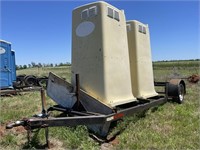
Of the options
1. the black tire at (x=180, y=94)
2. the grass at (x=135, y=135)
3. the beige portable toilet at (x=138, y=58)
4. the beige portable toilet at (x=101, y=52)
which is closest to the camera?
the grass at (x=135, y=135)

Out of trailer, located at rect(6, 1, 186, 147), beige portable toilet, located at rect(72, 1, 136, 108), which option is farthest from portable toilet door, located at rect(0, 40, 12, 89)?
beige portable toilet, located at rect(72, 1, 136, 108)

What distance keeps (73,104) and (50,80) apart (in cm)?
77

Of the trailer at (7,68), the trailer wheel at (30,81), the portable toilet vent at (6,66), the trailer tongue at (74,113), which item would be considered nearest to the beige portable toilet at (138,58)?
the trailer tongue at (74,113)

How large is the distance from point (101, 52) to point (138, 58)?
5.81 feet

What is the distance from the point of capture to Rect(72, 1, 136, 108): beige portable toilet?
16.0 feet

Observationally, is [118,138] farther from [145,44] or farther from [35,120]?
[145,44]

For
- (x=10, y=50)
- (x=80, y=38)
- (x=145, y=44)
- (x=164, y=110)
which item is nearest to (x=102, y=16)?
(x=80, y=38)

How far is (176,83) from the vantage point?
26.2 ft

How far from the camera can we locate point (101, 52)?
4863mm

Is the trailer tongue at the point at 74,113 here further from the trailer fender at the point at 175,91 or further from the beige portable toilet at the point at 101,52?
the trailer fender at the point at 175,91

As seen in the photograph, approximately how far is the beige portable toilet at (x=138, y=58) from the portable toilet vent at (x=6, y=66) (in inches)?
297

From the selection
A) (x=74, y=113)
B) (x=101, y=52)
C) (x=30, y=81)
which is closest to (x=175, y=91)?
(x=101, y=52)

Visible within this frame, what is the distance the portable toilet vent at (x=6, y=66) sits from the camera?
38.5ft

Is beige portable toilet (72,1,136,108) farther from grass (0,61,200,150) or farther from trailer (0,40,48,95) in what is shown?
trailer (0,40,48,95)
